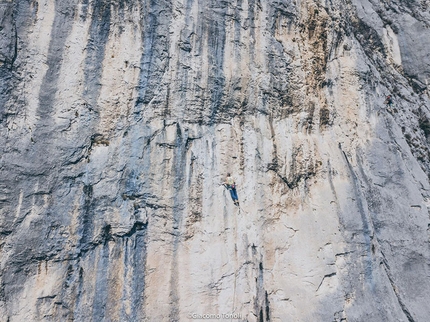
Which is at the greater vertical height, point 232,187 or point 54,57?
point 54,57

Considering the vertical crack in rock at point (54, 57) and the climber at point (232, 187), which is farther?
the climber at point (232, 187)

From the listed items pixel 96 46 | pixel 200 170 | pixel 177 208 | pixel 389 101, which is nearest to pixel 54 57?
pixel 96 46

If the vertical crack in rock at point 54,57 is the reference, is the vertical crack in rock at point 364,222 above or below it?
below

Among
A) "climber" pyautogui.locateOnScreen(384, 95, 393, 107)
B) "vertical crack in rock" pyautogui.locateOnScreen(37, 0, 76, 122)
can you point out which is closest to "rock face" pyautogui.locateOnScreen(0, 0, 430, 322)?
"vertical crack in rock" pyautogui.locateOnScreen(37, 0, 76, 122)

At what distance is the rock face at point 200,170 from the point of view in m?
8.95

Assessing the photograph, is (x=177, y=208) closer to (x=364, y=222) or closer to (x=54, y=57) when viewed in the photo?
(x=54, y=57)

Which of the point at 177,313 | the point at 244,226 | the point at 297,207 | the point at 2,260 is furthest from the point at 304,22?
the point at 2,260

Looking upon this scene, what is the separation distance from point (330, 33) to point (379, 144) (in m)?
4.24

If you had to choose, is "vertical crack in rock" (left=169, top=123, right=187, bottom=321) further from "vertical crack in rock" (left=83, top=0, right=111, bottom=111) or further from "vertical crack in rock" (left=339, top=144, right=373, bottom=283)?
"vertical crack in rock" (left=339, top=144, right=373, bottom=283)

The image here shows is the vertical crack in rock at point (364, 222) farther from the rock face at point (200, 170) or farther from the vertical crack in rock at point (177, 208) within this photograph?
the vertical crack in rock at point (177, 208)

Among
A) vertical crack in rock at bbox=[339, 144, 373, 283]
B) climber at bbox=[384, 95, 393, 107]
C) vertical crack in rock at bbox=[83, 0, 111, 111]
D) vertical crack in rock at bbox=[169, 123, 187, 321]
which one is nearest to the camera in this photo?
vertical crack in rock at bbox=[169, 123, 187, 321]

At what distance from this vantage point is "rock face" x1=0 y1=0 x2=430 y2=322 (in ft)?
29.3

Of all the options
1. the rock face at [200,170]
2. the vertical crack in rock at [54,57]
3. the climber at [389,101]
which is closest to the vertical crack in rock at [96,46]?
the rock face at [200,170]

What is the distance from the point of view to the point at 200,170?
33.8 feet
